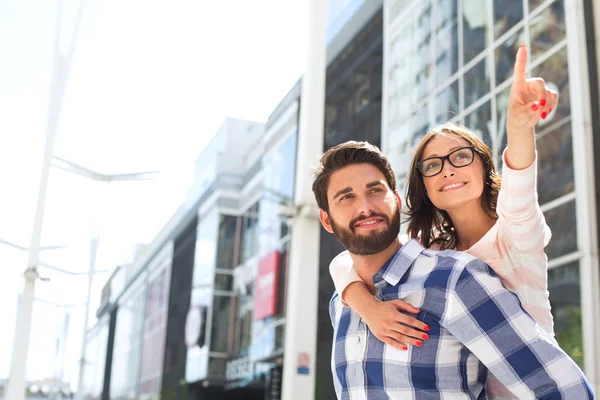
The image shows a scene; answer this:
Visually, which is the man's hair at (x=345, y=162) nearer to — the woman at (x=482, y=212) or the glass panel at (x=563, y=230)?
the woman at (x=482, y=212)

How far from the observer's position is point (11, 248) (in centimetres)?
723

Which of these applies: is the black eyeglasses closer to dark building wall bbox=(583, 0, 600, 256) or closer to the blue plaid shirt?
the blue plaid shirt

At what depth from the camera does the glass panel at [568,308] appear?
506 centimetres

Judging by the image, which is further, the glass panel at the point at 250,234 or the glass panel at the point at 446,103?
the glass panel at the point at 250,234

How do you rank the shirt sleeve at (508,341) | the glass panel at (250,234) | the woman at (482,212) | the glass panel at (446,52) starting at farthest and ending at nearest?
the glass panel at (250,234)
the glass panel at (446,52)
the woman at (482,212)
the shirt sleeve at (508,341)

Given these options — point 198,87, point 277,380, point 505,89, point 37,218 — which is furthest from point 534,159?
point 277,380

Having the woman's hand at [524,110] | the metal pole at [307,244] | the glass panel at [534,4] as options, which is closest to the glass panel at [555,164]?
the glass panel at [534,4]

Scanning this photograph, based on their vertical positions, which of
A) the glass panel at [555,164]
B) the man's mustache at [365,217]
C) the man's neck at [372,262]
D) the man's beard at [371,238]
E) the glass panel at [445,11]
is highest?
the glass panel at [445,11]

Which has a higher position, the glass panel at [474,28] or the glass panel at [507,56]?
the glass panel at [474,28]

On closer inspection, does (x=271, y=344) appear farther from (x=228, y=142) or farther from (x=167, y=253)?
(x=167, y=253)

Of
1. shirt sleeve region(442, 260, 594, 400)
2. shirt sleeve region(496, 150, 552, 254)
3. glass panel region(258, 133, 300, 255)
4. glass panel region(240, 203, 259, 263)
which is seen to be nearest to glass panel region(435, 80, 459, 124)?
shirt sleeve region(496, 150, 552, 254)

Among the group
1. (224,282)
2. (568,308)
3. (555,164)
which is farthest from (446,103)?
(224,282)

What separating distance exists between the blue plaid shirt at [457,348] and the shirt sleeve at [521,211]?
88mm

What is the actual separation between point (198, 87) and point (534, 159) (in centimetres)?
644
